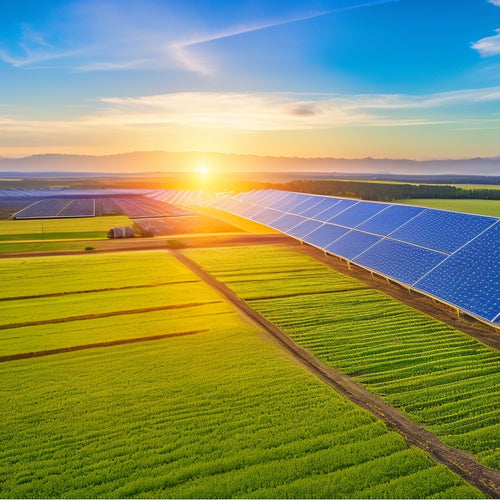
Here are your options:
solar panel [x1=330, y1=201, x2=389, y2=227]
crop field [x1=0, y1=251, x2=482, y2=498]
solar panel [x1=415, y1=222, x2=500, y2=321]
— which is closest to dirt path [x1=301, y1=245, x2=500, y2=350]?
solar panel [x1=415, y1=222, x2=500, y2=321]

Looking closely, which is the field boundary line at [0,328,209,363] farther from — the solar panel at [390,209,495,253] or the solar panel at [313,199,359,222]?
the solar panel at [313,199,359,222]

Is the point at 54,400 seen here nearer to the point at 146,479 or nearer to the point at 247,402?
the point at 146,479

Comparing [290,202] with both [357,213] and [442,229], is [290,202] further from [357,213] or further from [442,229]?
[442,229]

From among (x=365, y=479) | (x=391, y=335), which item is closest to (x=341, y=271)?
(x=391, y=335)

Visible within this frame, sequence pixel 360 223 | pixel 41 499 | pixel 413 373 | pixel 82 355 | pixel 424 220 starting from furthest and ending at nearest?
pixel 360 223
pixel 424 220
pixel 82 355
pixel 413 373
pixel 41 499

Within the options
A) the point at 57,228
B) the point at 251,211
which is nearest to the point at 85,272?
the point at 251,211

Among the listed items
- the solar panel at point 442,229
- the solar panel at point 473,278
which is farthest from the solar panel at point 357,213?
the solar panel at point 473,278
